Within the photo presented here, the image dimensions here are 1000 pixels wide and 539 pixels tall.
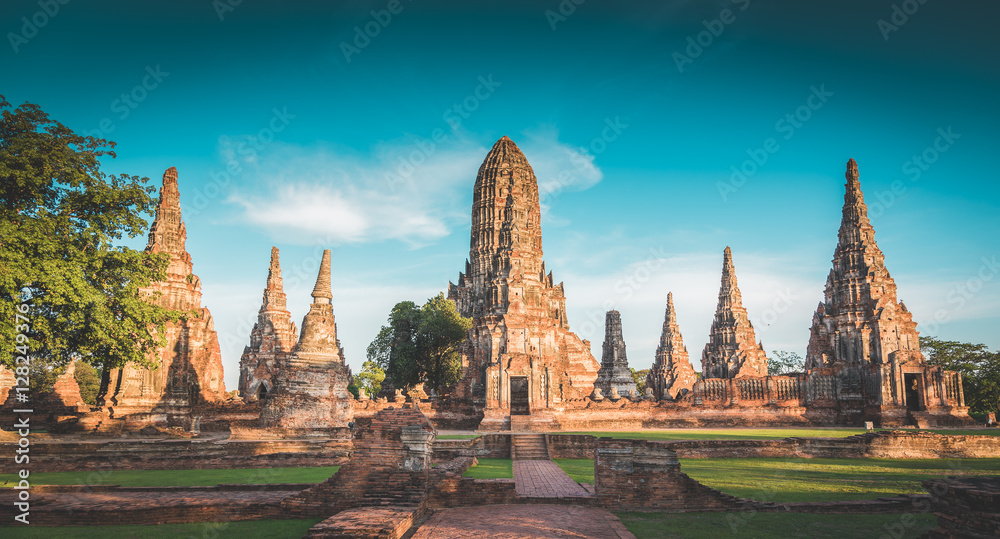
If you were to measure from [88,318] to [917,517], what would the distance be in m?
16.4

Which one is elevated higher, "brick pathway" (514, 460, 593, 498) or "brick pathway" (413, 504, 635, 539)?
"brick pathway" (413, 504, 635, 539)

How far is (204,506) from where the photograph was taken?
947 cm

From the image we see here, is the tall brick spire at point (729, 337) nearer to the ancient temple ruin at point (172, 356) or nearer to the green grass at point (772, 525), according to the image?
the ancient temple ruin at point (172, 356)

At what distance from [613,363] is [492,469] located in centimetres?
2979

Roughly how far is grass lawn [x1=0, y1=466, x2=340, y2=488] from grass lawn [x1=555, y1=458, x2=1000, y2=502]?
657 cm

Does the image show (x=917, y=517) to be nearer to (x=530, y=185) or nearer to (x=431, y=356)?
(x=431, y=356)

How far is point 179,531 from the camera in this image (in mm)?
8719

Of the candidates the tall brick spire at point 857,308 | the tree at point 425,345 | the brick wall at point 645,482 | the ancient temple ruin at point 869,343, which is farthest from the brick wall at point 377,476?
the tree at point 425,345

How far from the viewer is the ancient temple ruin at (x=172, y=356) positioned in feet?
79.6

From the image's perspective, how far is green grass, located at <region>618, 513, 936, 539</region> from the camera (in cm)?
849

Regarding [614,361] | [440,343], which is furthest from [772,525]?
[440,343]

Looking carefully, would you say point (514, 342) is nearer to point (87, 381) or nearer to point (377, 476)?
point (377, 476)

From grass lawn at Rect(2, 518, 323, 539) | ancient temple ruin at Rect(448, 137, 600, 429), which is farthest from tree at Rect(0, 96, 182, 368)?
ancient temple ruin at Rect(448, 137, 600, 429)

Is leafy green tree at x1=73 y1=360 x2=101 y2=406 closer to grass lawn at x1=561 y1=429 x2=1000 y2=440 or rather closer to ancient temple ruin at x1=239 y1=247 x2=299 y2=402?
ancient temple ruin at x1=239 y1=247 x2=299 y2=402
